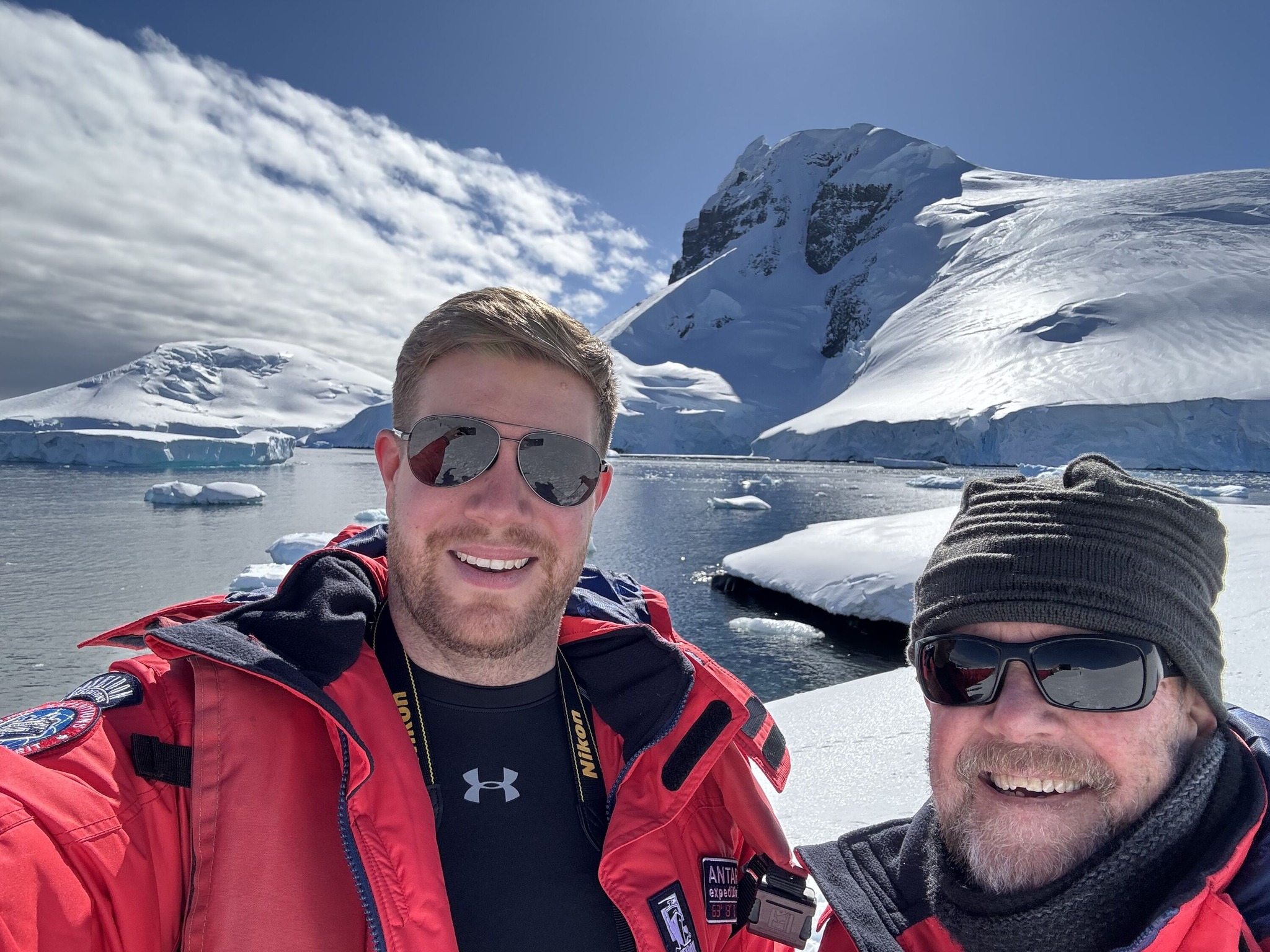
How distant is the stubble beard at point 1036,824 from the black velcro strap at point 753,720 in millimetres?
365

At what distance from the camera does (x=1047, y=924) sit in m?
1.06

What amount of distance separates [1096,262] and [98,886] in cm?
7116

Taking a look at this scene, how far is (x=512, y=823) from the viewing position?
1189 mm

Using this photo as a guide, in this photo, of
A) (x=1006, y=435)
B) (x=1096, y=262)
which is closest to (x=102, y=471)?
(x=1006, y=435)

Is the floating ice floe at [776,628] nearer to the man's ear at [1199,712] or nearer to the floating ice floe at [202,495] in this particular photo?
the man's ear at [1199,712]

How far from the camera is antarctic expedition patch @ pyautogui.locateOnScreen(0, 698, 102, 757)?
82 cm

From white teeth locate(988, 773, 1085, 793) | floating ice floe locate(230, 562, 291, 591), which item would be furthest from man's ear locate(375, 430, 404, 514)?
floating ice floe locate(230, 562, 291, 591)

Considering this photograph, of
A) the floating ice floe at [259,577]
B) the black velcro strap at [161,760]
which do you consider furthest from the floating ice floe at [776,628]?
the black velcro strap at [161,760]

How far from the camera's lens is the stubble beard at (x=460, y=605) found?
1.31m

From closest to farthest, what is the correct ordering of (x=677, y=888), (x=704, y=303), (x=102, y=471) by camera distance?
1. (x=677, y=888)
2. (x=102, y=471)
3. (x=704, y=303)

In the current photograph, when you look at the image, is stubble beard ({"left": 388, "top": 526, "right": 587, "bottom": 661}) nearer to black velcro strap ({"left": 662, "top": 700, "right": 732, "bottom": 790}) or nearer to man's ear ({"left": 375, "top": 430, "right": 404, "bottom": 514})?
man's ear ({"left": 375, "top": 430, "right": 404, "bottom": 514})

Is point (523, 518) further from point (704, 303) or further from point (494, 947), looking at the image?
point (704, 303)

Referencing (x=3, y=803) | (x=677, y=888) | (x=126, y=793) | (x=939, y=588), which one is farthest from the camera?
(x=939, y=588)

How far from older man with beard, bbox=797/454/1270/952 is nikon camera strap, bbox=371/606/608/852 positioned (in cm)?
42
